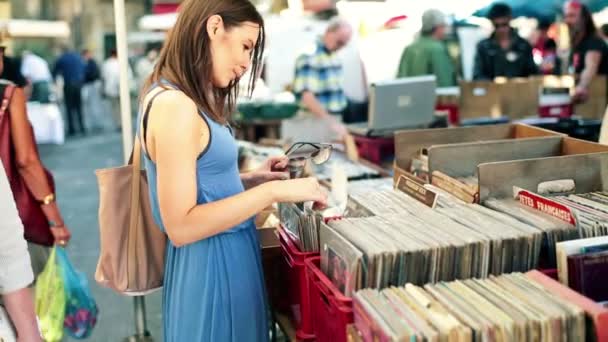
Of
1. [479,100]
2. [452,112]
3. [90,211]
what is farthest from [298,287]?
[90,211]

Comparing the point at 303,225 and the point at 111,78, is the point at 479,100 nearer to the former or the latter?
the point at 303,225

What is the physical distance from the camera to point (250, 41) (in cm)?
168

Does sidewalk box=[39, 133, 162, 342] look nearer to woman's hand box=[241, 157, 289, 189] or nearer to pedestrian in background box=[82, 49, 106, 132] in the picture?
pedestrian in background box=[82, 49, 106, 132]

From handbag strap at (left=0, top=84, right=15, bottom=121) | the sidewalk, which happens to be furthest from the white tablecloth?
handbag strap at (left=0, top=84, right=15, bottom=121)

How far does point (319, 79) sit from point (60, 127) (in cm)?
794

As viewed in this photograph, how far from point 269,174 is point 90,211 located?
4.98 m

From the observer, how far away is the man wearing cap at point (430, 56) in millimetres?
6191

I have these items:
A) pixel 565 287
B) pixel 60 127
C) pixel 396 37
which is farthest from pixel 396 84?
pixel 60 127

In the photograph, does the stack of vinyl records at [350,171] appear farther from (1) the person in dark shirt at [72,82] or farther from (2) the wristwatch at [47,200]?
(1) the person in dark shirt at [72,82]

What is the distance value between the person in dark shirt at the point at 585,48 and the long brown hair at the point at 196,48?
14.0 feet

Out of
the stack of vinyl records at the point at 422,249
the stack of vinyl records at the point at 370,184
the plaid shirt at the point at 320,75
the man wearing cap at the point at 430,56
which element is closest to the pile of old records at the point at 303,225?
the stack of vinyl records at the point at 422,249

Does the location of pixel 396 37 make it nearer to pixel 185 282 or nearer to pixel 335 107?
pixel 335 107

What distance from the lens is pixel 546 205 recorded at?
1.59 meters

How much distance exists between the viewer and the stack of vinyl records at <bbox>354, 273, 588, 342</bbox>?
1149mm
